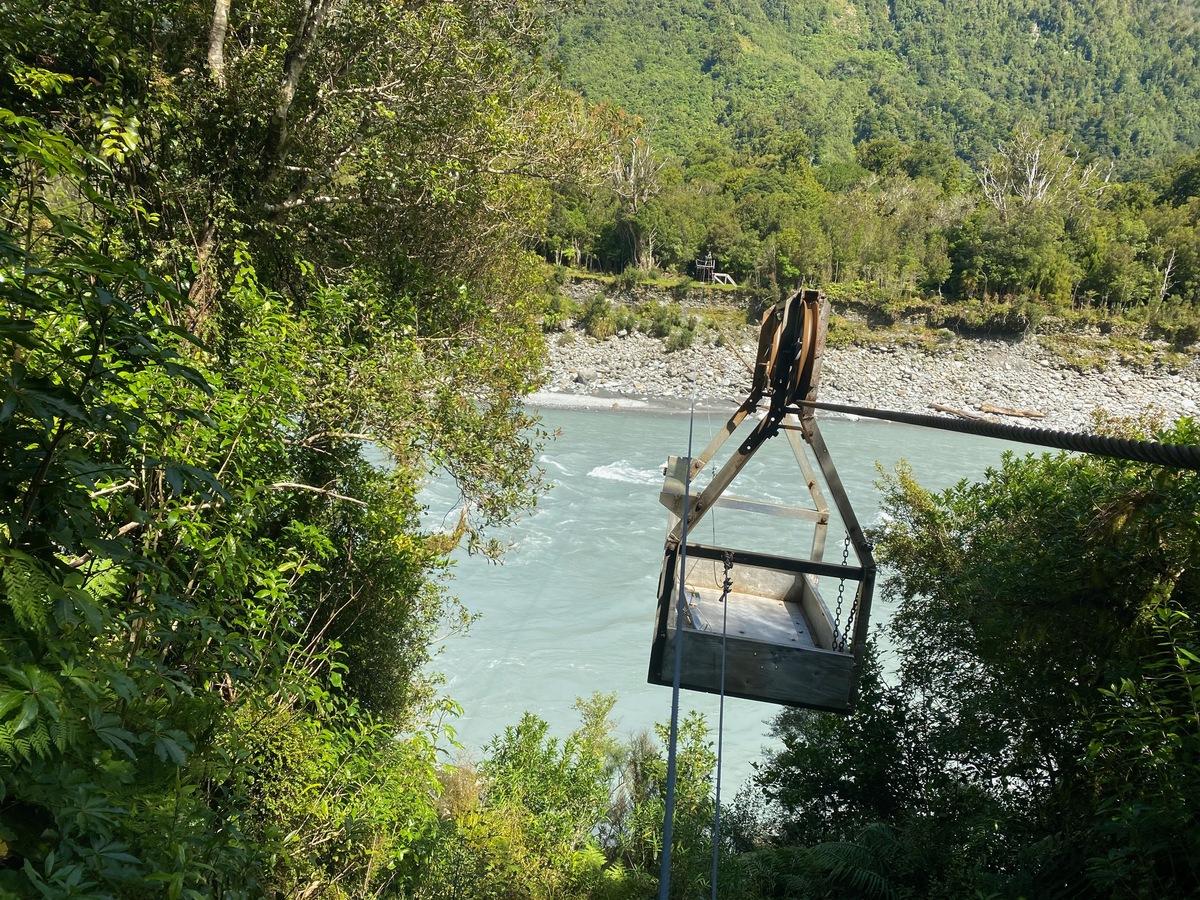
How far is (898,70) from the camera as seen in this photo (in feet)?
436

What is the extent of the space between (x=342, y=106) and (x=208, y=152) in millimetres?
1123

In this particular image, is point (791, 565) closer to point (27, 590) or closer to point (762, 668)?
point (762, 668)

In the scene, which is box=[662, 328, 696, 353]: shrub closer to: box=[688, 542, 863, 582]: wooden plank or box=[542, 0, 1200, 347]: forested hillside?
box=[542, 0, 1200, 347]: forested hillside

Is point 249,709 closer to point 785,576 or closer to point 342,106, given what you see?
point 785,576

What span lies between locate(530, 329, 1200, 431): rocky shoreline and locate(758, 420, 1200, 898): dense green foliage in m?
26.7

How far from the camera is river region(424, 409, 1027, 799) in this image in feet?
37.7

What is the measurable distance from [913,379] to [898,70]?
118 m

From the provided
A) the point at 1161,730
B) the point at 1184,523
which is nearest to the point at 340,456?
the point at 1161,730

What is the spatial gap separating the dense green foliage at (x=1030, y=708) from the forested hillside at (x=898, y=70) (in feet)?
291

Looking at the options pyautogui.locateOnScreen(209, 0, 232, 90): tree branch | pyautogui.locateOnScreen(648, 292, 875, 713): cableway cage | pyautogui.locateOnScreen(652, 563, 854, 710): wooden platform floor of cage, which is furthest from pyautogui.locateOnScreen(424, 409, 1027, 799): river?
pyautogui.locateOnScreen(209, 0, 232, 90): tree branch

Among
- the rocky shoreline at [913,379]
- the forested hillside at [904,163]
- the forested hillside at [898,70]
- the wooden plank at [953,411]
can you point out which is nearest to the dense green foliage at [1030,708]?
the forested hillside at [904,163]

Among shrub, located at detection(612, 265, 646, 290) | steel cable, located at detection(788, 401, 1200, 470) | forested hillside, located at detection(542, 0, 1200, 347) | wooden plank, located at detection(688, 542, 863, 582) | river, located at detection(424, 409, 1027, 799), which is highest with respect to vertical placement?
forested hillside, located at detection(542, 0, 1200, 347)

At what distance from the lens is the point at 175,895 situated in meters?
1.59

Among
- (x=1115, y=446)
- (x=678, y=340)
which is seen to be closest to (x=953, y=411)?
(x=678, y=340)
